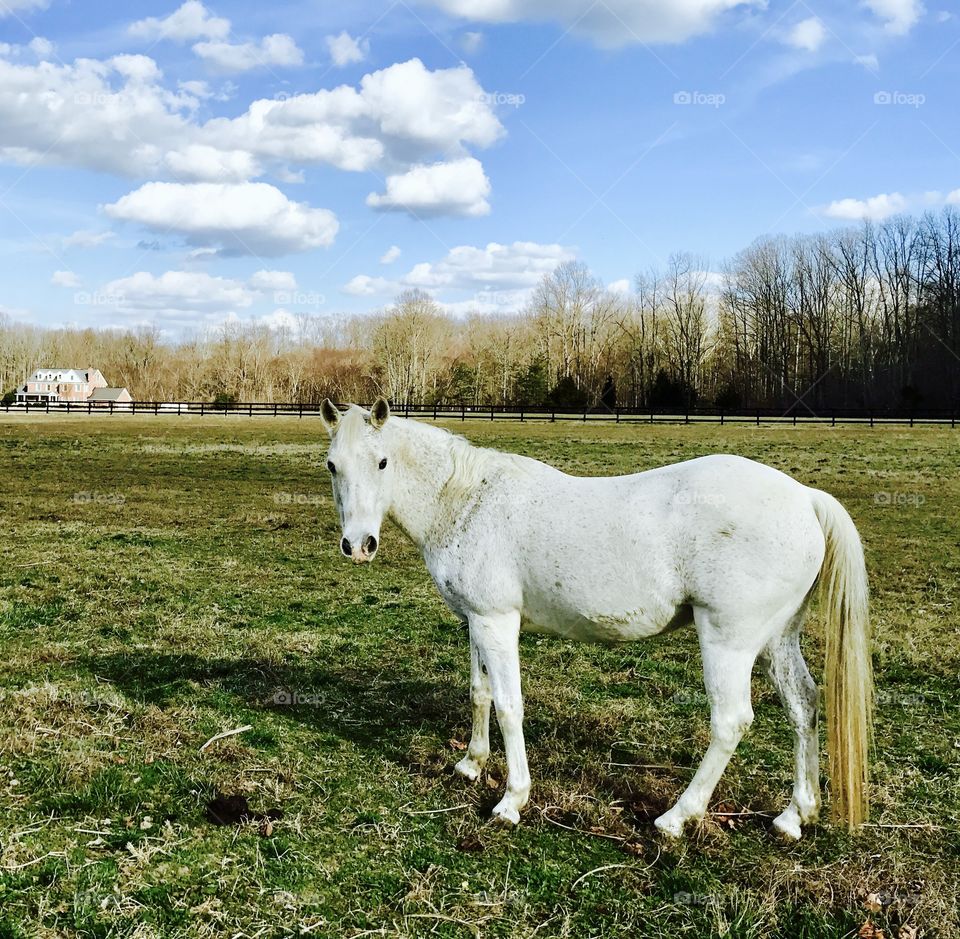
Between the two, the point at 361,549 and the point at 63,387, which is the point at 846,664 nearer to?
the point at 361,549

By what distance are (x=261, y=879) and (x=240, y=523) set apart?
10.8m

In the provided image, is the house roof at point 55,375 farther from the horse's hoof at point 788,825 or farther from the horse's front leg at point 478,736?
the horse's hoof at point 788,825

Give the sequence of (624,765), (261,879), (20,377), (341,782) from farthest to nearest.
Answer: (20,377)
(624,765)
(341,782)
(261,879)

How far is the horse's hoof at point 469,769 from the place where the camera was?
4.64 metres

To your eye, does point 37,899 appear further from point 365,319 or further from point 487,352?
point 365,319

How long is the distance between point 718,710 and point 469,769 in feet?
5.29

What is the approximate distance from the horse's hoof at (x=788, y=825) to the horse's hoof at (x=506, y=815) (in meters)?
1.40

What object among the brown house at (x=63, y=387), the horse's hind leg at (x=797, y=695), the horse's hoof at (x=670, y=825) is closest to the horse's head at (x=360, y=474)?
the horse's hoof at (x=670, y=825)

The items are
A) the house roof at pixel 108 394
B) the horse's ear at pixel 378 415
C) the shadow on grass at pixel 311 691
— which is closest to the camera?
the horse's ear at pixel 378 415

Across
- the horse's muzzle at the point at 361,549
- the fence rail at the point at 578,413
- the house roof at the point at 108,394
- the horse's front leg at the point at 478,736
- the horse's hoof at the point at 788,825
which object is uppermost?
the house roof at the point at 108,394

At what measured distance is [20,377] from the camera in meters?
122

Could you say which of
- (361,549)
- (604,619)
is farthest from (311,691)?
(604,619)

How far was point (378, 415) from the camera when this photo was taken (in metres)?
4.48

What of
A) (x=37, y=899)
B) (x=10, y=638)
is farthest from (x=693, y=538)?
(x=10, y=638)
